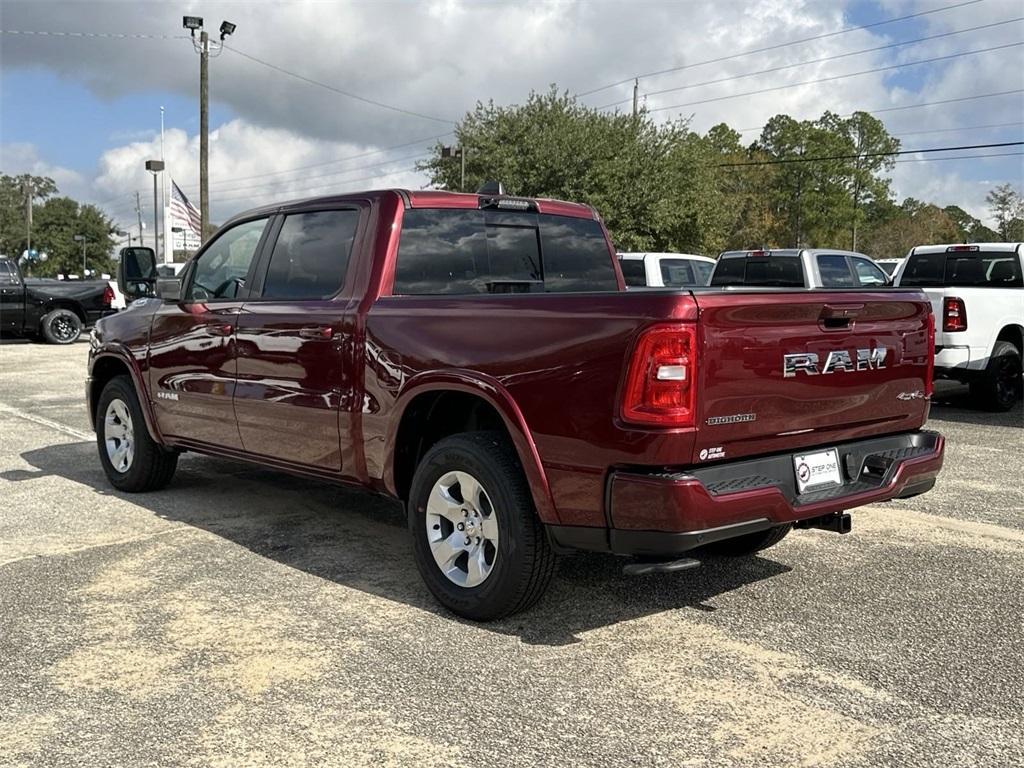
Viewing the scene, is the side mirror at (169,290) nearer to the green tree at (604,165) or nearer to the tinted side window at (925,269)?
the tinted side window at (925,269)

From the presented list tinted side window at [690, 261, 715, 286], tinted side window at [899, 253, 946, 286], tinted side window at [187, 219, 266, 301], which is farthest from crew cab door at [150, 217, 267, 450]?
tinted side window at [690, 261, 715, 286]

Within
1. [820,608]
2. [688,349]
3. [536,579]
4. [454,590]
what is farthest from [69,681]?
[820,608]

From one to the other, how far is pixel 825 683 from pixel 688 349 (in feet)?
4.25

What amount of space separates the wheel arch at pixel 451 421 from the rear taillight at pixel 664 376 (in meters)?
0.55

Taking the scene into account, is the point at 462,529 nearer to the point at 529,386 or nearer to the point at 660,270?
the point at 529,386

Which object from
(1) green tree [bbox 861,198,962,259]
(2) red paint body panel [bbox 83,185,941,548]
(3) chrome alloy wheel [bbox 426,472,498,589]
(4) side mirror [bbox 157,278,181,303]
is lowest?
(3) chrome alloy wheel [bbox 426,472,498,589]

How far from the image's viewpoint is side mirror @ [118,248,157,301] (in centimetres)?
631

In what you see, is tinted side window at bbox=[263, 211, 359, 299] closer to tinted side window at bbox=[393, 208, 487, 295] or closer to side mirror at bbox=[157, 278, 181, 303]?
tinted side window at bbox=[393, 208, 487, 295]

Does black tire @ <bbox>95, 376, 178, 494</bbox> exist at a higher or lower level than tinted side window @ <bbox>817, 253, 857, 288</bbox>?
lower

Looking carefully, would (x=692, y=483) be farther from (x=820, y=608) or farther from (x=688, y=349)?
(x=820, y=608)

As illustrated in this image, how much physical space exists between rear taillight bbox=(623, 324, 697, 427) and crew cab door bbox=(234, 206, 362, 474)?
1.68m

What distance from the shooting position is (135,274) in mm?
6355

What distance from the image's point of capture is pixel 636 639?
3.92 metres

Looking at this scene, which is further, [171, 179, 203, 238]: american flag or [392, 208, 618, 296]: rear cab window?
[171, 179, 203, 238]: american flag
